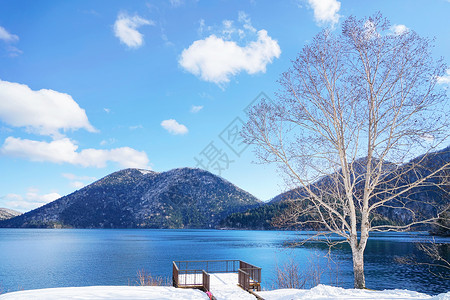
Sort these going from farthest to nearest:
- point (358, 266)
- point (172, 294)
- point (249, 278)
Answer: point (249, 278) < point (172, 294) < point (358, 266)

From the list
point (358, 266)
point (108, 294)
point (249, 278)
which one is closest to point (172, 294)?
point (108, 294)

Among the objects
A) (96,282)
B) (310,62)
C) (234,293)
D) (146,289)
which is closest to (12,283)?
(96,282)

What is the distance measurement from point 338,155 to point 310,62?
13.3 ft

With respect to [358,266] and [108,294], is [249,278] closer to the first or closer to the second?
[358,266]

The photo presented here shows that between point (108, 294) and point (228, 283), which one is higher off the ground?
point (108, 294)

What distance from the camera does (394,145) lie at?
12.0 m

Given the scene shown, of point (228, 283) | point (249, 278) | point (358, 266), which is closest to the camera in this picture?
point (358, 266)

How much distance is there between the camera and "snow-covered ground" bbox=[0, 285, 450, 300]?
34.2 ft

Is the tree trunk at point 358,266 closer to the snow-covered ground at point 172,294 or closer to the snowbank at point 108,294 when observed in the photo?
the snow-covered ground at point 172,294

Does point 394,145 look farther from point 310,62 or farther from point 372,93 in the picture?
point 310,62

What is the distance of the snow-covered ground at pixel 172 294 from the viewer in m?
10.4

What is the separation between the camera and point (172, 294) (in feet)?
45.3

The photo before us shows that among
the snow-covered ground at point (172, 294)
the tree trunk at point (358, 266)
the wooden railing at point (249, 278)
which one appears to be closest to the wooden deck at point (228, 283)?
the wooden railing at point (249, 278)

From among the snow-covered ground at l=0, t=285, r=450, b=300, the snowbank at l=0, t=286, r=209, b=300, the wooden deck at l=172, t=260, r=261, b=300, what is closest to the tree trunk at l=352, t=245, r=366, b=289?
the snow-covered ground at l=0, t=285, r=450, b=300
